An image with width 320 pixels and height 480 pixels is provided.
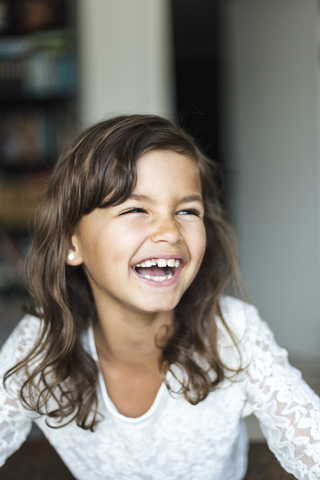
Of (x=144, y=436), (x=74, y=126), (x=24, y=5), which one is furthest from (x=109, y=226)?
(x=24, y=5)

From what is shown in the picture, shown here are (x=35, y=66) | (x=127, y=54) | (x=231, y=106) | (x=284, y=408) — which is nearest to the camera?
(x=284, y=408)

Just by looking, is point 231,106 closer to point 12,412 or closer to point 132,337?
point 132,337

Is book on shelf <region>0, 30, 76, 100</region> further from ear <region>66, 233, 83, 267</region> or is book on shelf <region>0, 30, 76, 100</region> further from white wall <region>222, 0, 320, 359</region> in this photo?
ear <region>66, 233, 83, 267</region>

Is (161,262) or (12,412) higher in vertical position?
(161,262)

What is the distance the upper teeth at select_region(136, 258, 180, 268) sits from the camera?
93cm

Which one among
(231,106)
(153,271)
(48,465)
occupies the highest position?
(153,271)

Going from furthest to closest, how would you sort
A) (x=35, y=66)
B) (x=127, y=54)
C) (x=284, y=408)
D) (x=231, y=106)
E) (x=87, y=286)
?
(x=231, y=106) → (x=35, y=66) → (x=127, y=54) → (x=87, y=286) → (x=284, y=408)

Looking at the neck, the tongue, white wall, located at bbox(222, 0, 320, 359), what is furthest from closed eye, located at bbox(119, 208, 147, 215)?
A: white wall, located at bbox(222, 0, 320, 359)

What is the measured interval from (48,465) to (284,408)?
0.54 m

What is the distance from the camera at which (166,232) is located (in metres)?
0.90

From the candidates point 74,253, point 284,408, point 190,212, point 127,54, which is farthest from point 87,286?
point 127,54

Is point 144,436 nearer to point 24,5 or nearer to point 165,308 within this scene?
point 165,308

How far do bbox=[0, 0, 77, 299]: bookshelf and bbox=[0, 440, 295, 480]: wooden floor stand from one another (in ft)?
5.78

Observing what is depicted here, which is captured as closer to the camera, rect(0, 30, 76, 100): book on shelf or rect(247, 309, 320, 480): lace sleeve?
rect(247, 309, 320, 480): lace sleeve
